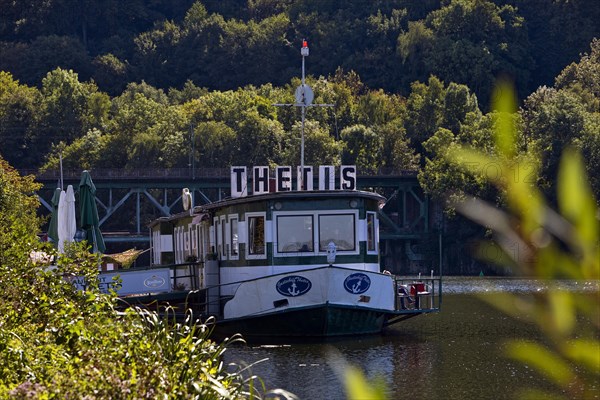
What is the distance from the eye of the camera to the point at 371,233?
1278 inches

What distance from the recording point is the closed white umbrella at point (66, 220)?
36094 millimetres

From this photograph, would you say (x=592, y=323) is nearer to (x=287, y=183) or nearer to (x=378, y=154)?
(x=287, y=183)

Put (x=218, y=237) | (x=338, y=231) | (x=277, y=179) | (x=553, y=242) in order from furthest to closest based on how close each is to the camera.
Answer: (x=277, y=179) < (x=218, y=237) < (x=338, y=231) < (x=553, y=242)

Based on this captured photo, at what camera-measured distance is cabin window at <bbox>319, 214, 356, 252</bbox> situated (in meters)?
31.4

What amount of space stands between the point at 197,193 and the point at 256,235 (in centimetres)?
7944

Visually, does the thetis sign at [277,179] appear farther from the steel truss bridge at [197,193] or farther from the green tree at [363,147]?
the green tree at [363,147]

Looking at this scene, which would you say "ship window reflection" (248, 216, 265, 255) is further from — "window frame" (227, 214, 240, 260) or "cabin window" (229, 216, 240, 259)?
"cabin window" (229, 216, 240, 259)

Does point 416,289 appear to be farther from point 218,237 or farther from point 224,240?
point 218,237

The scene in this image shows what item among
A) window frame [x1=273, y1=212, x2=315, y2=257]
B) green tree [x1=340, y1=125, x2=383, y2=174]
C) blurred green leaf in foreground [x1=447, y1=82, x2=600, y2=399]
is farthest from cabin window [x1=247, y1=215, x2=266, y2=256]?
green tree [x1=340, y1=125, x2=383, y2=174]

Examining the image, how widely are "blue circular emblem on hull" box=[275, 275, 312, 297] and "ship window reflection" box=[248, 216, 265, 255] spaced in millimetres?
1337

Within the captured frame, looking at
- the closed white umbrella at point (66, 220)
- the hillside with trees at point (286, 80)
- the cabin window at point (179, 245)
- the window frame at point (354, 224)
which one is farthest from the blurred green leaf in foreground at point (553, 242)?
the hillside with trees at point (286, 80)

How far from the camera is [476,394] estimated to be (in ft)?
68.8

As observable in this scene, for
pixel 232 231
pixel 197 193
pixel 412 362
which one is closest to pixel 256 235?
pixel 232 231

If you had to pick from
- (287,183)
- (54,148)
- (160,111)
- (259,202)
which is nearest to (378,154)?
(160,111)
